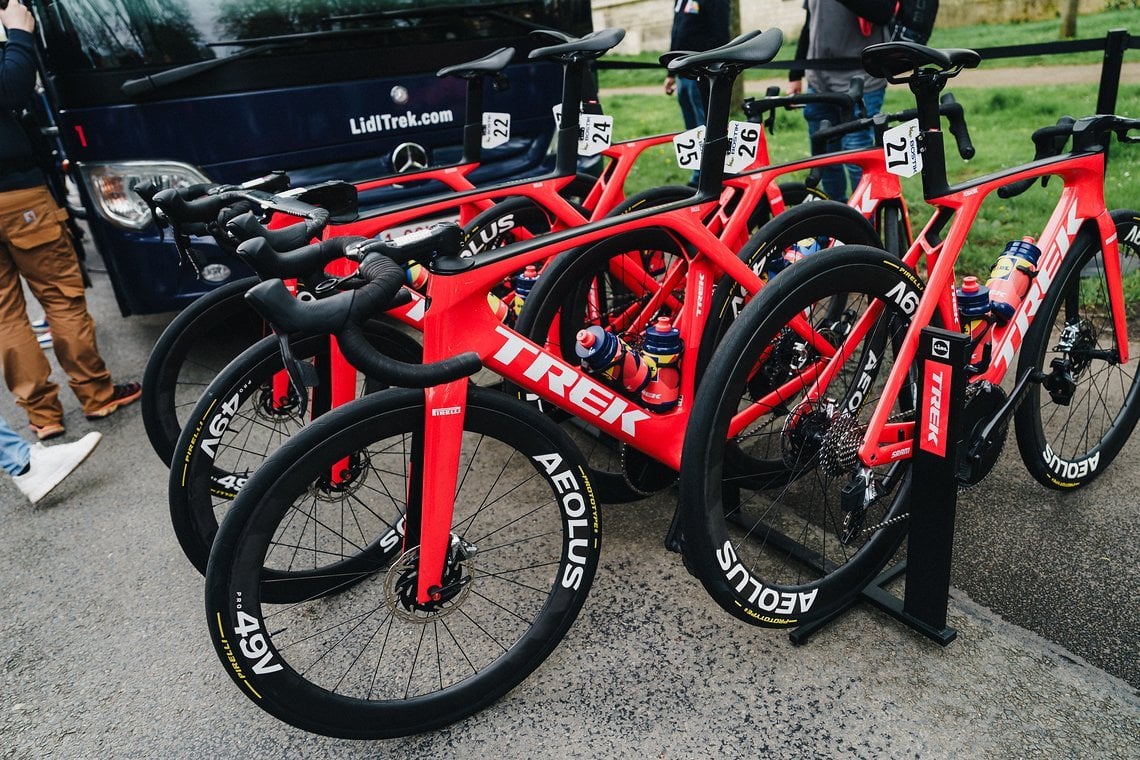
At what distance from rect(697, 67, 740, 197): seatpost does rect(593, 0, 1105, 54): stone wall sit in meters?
11.8

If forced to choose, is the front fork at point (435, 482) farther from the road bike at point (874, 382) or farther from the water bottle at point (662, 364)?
the water bottle at point (662, 364)

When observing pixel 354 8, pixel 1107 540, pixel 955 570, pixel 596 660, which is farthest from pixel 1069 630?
pixel 354 8

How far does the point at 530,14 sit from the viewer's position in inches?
175

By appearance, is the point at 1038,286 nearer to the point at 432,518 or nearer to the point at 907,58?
the point at 907,58

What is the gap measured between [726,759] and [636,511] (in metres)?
1.16

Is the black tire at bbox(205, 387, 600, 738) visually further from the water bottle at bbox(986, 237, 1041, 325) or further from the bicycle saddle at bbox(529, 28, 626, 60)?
the bicycle saddle at bbox(529, 28, 626, 60)

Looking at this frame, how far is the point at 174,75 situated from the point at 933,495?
3678mm

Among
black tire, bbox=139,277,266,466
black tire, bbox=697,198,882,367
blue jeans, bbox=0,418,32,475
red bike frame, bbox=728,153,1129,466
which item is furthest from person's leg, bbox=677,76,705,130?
blue jeans, bbox=0,418,32,475

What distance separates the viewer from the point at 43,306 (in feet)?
13.2

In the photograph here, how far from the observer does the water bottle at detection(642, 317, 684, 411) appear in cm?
245

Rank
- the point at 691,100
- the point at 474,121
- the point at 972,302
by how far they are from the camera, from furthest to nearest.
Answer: the point at 691,100
the point at 474,121
the point at 972,302

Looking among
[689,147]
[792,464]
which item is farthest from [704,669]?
[689,147]

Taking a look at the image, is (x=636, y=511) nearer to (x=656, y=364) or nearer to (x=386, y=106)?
(x=656, y=364)

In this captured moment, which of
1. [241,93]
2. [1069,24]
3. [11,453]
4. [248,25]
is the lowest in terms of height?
[1069,24]
